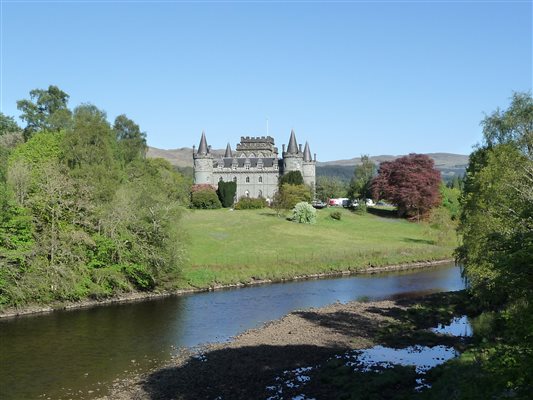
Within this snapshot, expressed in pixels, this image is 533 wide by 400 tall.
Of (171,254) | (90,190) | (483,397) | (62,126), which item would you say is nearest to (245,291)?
(171,254)

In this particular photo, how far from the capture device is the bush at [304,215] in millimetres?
76750

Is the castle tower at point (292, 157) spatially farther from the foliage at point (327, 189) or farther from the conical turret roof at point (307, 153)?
the foliage at point (327, 189)

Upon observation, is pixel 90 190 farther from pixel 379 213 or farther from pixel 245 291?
pixel 379 213

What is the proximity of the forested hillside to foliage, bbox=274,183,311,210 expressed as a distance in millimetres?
40987

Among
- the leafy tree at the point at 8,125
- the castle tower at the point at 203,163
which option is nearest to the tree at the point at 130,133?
the leafy tree at the point at 8,125

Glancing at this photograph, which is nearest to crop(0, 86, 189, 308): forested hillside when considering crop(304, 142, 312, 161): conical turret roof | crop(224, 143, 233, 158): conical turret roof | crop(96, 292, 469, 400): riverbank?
crop(96, 292, 469, 400): riverbank

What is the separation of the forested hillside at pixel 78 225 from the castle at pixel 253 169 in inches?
3005

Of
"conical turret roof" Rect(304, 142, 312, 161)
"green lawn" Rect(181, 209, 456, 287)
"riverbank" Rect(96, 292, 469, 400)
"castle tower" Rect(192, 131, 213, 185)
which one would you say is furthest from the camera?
"conical turret roof" Rect(304, 142, 312, 161)

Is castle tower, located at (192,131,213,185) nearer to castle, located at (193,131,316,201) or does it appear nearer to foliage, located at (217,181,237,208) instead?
castle, located at (193,131,316,201)

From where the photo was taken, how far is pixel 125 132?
67438mm

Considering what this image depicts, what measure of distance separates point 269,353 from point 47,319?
51.6 ft

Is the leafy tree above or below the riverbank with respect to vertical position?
above

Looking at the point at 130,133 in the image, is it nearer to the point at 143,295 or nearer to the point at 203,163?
the point at 143,295

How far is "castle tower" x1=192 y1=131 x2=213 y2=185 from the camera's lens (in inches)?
4747
